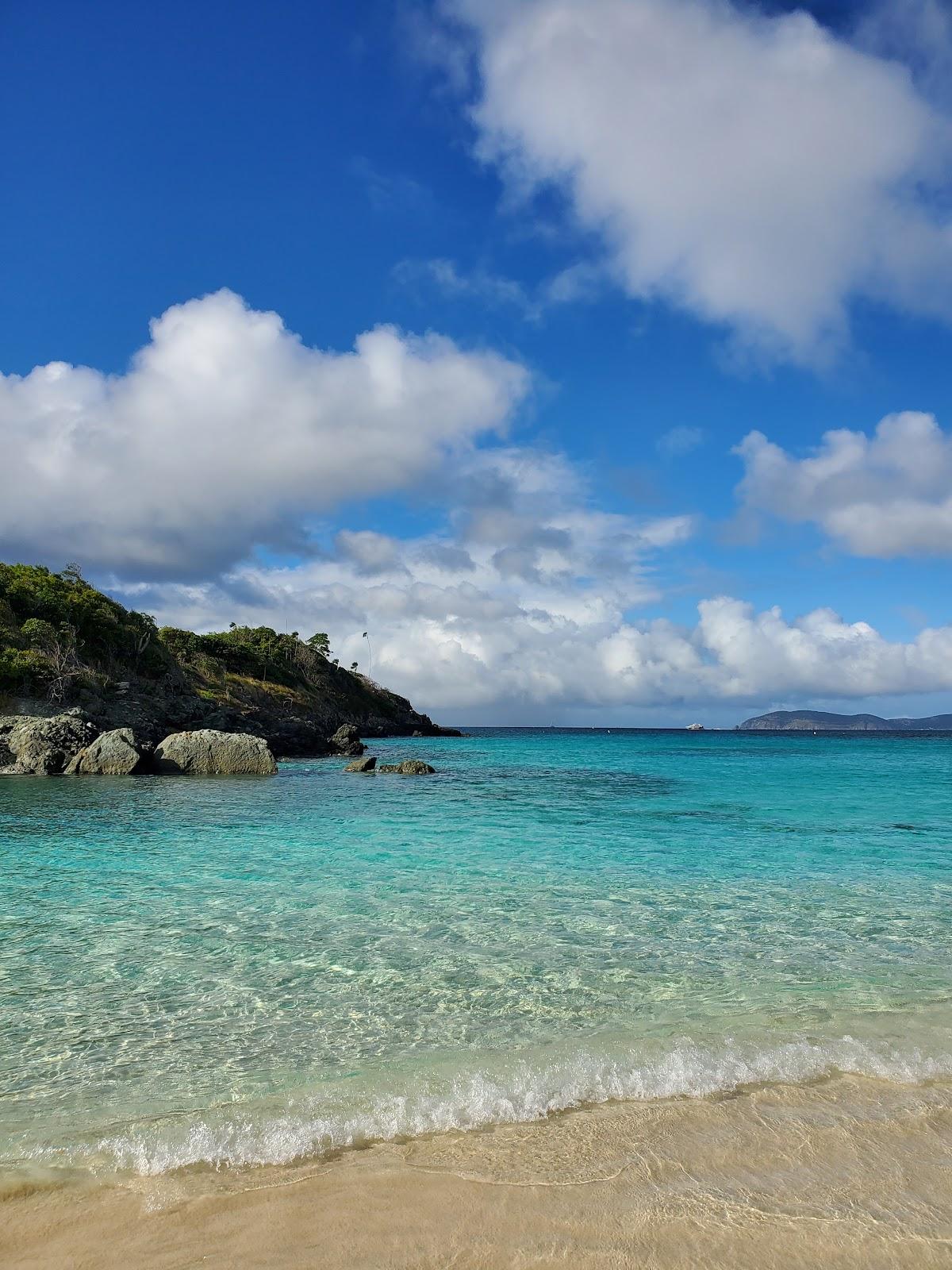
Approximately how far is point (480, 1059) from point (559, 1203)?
1.95m

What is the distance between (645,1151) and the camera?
4441 millimetres

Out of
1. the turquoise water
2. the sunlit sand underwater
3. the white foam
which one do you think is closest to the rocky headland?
the turquoise water

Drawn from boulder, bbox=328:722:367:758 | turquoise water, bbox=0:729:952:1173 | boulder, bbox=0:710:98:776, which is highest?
boulder, bbox=0:710:98:776

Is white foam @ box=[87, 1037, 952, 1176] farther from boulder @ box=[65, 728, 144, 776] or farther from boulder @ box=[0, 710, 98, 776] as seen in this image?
boulder @ box=[0, 710, 98, 776]

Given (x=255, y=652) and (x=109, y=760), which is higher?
(x=255, y=652)

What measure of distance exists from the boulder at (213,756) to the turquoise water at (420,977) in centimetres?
1646

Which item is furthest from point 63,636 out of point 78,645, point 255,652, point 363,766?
point 255,652

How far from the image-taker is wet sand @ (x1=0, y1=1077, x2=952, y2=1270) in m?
3.50

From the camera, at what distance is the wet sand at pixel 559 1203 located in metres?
3.50

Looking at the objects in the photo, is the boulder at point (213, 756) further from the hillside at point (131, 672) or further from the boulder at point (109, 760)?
the hillside at point (131, 672)

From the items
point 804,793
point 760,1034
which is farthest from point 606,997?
point 804,793

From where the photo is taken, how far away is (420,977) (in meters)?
7.69

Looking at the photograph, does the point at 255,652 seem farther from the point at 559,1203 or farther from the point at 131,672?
the point at 559,1203

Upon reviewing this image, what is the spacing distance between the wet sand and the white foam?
0.21 meters
